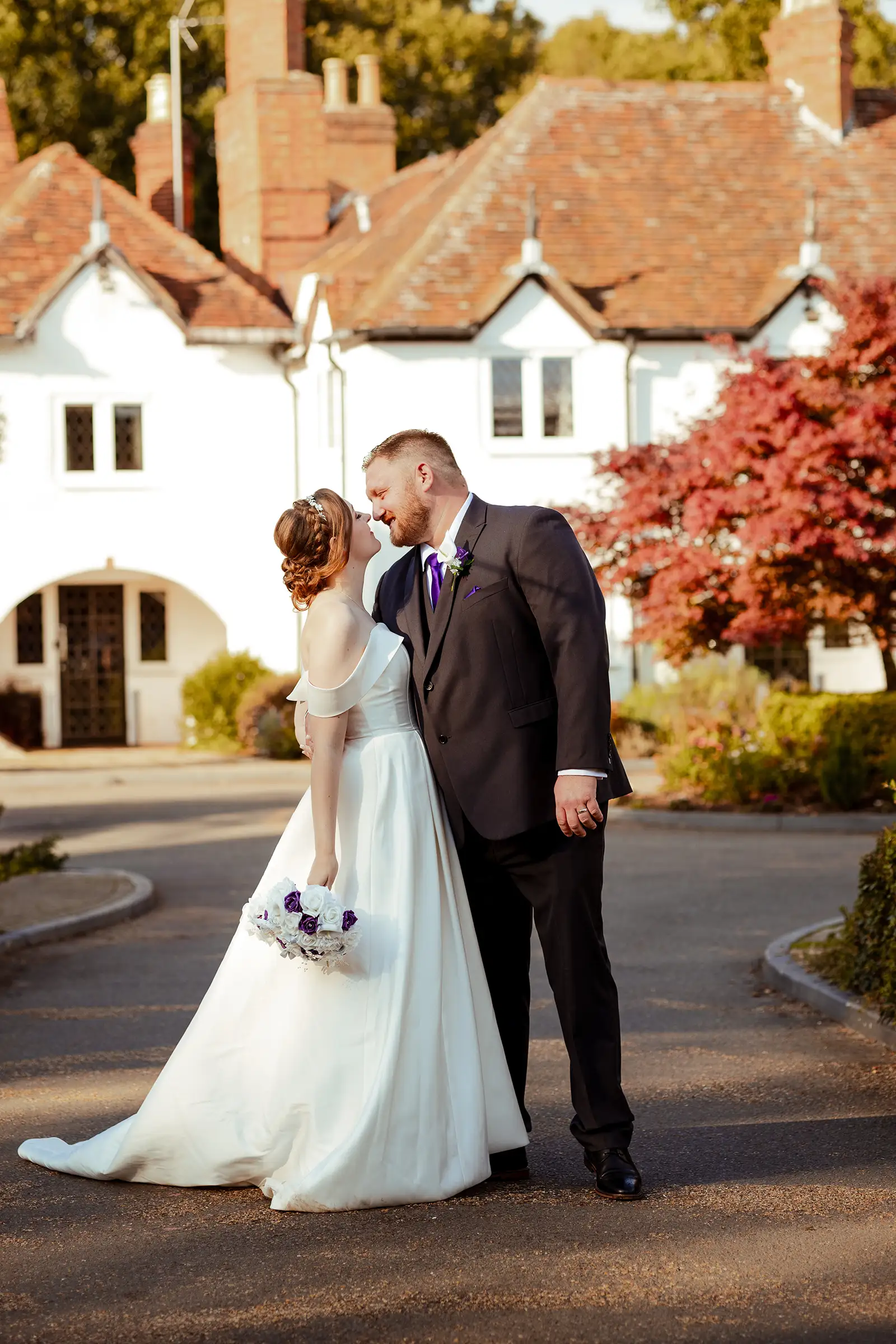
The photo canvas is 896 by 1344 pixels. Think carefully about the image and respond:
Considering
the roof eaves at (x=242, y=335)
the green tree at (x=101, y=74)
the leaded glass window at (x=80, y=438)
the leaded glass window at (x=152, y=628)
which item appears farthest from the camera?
the green tree at (x=101, y=74)

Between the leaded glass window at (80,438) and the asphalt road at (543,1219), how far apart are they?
20.5 metres

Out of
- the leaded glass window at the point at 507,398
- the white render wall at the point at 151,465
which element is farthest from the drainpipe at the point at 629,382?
the white render wall at the point at 151,465

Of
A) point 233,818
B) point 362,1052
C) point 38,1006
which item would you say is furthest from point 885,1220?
point 233,818

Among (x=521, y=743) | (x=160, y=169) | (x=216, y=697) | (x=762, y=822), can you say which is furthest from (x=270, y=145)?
(x=521, y=743)

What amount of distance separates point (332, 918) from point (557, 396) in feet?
78.8

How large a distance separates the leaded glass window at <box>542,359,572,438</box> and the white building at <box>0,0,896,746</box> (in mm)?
37

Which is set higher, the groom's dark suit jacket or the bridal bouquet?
the groom's dark suit jacket

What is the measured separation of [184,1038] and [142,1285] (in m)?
1.02

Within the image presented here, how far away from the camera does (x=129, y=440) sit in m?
29.5

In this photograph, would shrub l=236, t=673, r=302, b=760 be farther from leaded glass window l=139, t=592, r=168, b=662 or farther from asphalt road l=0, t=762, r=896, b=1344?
asphalt road l=0, t=762, r=896, b=1344

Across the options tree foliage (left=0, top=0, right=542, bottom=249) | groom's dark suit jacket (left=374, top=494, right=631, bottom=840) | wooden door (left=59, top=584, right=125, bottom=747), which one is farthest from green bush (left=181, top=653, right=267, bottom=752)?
groom's dark suit jacket (left=374, top=494, right=631, bottom=840)

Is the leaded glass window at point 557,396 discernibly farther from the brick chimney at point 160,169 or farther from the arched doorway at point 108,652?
the brick chimney at point 160,169

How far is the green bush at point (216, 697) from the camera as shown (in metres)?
28.2

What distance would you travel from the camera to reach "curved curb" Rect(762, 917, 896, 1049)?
25.0 ft
